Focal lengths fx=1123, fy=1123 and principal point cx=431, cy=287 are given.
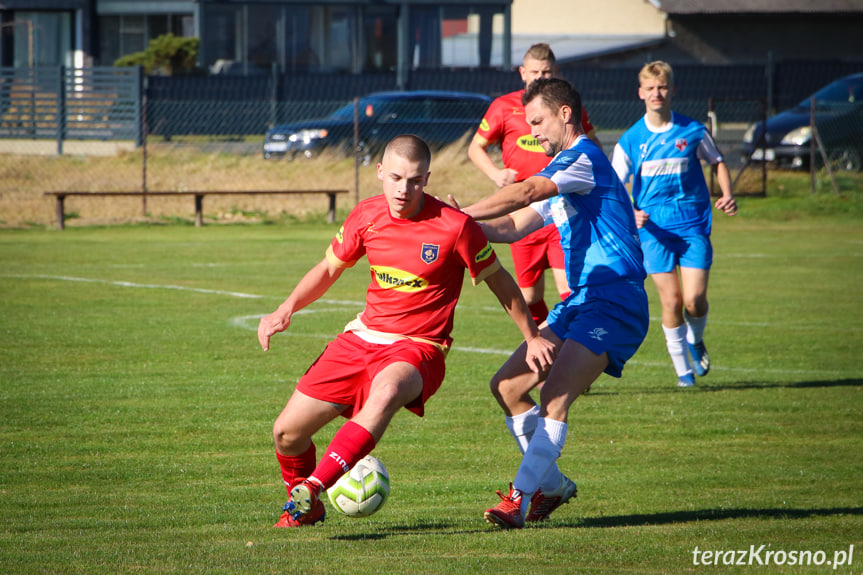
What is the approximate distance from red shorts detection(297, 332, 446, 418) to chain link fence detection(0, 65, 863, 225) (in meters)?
17.4

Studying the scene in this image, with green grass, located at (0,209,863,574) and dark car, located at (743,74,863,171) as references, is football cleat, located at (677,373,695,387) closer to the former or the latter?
green grass, located at (0,209,863,574)

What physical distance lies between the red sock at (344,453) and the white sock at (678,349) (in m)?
4.66

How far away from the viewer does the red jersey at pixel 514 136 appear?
8742mm

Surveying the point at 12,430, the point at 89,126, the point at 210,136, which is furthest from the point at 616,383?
the point at 89,126

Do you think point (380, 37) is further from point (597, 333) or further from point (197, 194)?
point (597, 333)

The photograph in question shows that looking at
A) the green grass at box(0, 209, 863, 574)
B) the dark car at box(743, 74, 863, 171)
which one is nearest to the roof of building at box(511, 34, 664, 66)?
the dark car at box(743, 74, 863, 171)

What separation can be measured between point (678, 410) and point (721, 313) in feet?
15.6

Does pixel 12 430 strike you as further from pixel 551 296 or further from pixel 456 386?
pixel 551 296

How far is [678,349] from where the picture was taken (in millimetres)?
8859

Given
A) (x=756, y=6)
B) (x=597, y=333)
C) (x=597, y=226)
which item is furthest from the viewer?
(x=756, y=6)

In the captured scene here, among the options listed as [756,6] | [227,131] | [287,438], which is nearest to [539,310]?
[287,438]

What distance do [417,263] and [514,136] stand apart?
158 inches

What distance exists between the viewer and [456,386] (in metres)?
8.65

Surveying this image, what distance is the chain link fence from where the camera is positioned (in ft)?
77.3
